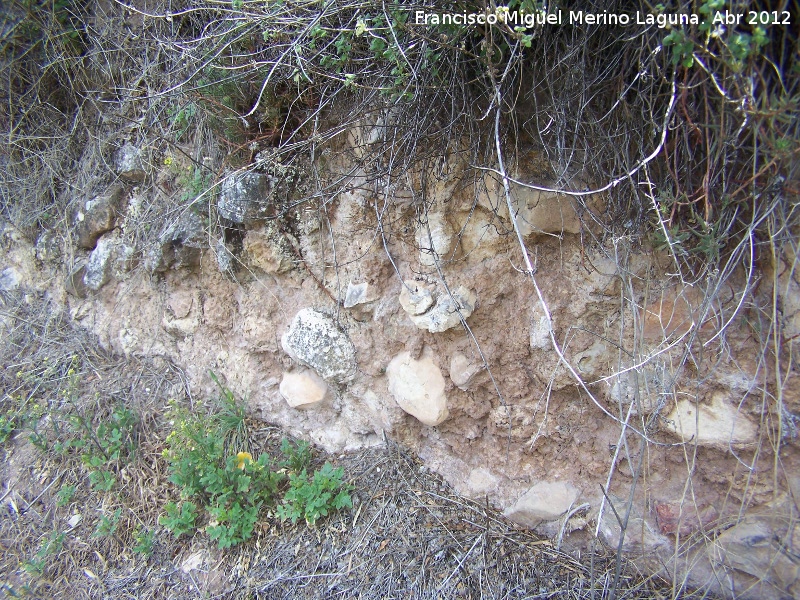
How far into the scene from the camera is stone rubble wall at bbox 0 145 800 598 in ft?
5.04

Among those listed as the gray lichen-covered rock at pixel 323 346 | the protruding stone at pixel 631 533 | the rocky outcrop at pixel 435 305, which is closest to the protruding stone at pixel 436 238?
the rocky outcrop at pixel 435 305

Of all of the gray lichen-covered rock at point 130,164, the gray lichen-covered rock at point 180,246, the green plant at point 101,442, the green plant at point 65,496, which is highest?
the gray lichen-covered rock at point 130,164

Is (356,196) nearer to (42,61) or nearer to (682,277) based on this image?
(682,277)

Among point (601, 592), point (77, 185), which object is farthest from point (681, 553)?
point (77, 185)

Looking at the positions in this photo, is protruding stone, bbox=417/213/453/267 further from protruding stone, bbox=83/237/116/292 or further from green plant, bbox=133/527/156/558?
protruding stone, bbox=83/237/116/292

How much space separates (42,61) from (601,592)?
394 centimetres

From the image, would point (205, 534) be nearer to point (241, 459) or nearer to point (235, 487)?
point (235, 487)

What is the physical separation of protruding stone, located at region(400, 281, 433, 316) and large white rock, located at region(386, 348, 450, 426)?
0.19 metres

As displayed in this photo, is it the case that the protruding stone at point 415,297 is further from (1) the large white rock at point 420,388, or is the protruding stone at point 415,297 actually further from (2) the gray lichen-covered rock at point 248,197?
(2) the gray lichen-covered rock at point 248,197

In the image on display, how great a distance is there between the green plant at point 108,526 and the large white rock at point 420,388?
4.50 feet

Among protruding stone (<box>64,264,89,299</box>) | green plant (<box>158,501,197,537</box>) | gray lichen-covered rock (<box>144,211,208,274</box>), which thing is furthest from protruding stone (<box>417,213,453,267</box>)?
protruding stone (<box>64,264,89,299</box>)

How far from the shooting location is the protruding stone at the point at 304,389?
229 cm

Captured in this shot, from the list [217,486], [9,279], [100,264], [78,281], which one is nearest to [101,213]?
[100,264]

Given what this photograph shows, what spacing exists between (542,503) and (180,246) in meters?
2.02
